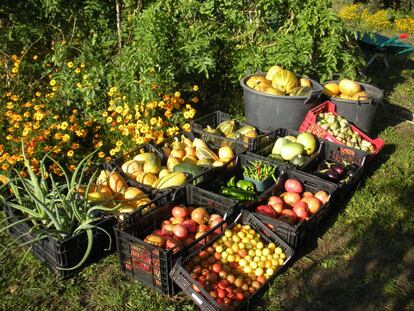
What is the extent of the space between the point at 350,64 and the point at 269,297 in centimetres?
375

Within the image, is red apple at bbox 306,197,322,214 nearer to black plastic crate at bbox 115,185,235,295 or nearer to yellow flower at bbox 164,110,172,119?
black plastic crate at bbox 115,185,235,295

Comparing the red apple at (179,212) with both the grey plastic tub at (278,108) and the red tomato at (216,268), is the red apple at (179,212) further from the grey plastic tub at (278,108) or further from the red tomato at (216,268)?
the grey plastic tub at (278,108)

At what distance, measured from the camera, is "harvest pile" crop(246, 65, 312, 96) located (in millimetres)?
5223

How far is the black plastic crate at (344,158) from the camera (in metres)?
4.42

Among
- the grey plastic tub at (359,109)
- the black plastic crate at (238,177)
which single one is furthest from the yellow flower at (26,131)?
the grey plastic tub at (359,109)

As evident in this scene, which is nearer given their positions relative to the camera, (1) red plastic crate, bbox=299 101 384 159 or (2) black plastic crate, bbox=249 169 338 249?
(2) black plastic crate, bbox=249 169 338 249

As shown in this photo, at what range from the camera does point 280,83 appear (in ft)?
17.4

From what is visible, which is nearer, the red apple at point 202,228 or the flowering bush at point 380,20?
the red apple at point 202,228

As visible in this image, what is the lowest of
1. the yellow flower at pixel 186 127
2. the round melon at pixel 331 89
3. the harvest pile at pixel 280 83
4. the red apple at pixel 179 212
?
the red apple at pixel 179 212

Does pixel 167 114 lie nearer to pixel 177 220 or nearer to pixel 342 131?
pixel 177 220

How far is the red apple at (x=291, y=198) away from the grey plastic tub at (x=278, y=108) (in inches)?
57.7

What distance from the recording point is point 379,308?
3133 millimetres

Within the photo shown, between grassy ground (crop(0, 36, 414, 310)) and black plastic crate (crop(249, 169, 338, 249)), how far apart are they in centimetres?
15

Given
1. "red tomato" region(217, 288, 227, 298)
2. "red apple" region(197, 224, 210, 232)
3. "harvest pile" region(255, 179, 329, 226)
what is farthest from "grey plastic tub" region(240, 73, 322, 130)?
"red tomato" region(217, 288, 227, 298)
